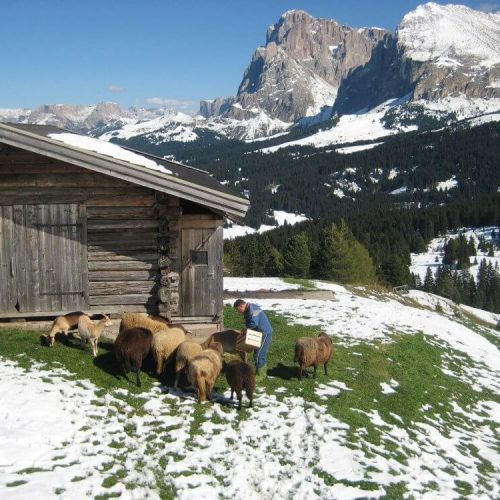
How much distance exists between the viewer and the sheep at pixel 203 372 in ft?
36.7

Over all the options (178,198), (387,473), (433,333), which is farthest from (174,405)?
(433,333)

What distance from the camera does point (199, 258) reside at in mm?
15633

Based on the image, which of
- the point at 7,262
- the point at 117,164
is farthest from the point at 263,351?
the point at 7,262

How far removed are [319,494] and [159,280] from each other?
8.14 meters

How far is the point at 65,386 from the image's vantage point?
36.5 ft

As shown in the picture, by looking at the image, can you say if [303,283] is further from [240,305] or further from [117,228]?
[240,305]

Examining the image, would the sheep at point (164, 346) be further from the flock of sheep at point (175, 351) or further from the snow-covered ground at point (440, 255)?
the snow-covered ground at point (440, 255)

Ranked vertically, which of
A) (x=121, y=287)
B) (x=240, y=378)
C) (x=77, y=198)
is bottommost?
(x=240, y=378)

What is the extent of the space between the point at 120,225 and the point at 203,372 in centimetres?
559

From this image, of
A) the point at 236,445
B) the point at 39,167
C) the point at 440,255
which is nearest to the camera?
the point at 236,445

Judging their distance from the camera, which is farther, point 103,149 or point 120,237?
point 120,237

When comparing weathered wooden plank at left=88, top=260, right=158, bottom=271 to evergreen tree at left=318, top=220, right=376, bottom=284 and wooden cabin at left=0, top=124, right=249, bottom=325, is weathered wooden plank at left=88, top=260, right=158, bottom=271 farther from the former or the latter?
evergreen tree at left=318, top=220, right=376, bottom=284

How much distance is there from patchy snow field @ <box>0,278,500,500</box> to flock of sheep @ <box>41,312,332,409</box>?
1.78ft

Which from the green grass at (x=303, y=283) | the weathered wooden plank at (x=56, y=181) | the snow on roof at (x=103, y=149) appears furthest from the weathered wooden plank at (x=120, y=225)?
the green grass at (x=303, y=283)
